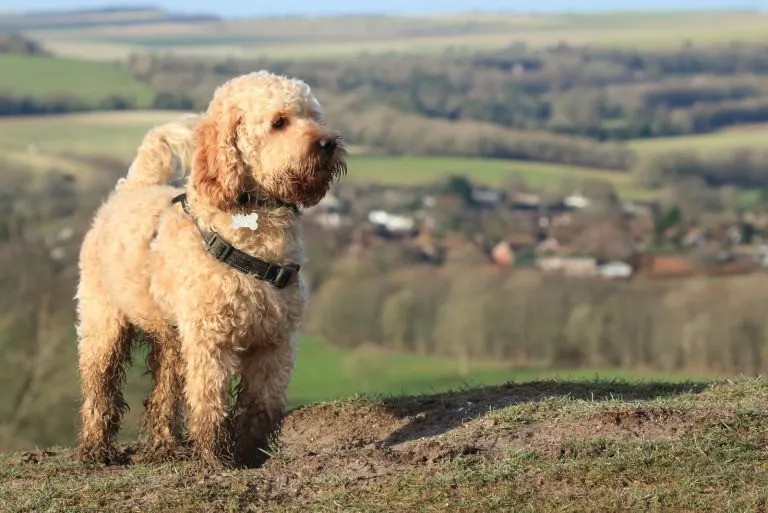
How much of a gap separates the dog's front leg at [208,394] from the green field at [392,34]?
9718cm

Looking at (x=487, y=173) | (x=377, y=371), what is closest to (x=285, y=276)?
(x=377, y=371)

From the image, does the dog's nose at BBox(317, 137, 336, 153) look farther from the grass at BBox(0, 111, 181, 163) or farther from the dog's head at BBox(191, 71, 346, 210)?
the grass at BBox(0, 111, 181, 163)

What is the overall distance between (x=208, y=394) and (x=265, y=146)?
171 centimetres

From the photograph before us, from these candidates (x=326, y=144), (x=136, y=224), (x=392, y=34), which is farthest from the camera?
(x=392, y=34)

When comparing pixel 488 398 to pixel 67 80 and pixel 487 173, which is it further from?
pixel 67 80

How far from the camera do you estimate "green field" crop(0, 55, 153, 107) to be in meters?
82.1

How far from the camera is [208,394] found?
Result: 8539mm


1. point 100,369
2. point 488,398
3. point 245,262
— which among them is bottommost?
point 488,398

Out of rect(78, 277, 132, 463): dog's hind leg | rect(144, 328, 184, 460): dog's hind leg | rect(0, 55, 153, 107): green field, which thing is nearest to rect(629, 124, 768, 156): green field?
rect(0, 55, 153, 107): green field

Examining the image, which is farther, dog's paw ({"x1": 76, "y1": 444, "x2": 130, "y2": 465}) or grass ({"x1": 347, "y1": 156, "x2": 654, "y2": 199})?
grass ({"x1": 347, "y1": 156, "x2": 654, "y2": 199})

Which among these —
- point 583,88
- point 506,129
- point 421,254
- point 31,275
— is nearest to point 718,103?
point 583,88

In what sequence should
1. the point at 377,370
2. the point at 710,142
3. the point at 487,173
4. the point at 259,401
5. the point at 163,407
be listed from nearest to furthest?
1. the point at 259,401
2. the point at 163,407
3. the point at 377,370
4. the point at 487,173
5. the point at 710,142

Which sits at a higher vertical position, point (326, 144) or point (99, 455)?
point (326, 144)

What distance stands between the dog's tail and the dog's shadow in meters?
2.72
